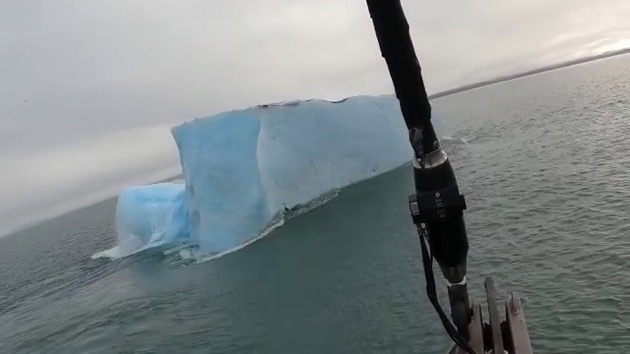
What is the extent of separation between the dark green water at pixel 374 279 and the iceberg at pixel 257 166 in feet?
3.61

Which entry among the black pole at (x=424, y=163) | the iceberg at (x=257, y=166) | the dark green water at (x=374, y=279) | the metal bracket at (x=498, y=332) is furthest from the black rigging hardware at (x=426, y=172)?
the iceberg at (x=257, y=166)

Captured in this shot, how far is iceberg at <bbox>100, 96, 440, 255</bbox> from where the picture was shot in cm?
1806

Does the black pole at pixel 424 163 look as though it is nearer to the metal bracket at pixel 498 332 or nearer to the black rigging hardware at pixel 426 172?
the black rigging hardware at pixel 426 172

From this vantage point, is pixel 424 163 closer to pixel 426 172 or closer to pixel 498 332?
pixel 426 172

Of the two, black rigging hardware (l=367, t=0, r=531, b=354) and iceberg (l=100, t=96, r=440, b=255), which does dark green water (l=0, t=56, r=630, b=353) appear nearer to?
iceberg (l=100, t=96, r=440, b=255)

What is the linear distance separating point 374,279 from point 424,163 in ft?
30.0

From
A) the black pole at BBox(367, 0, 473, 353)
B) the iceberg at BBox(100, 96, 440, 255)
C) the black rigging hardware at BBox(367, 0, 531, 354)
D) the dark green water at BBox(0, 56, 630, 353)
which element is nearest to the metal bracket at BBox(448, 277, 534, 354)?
the black rigging hardware at BBox(367, 0, 531, 354)

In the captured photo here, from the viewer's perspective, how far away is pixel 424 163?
2.02 metres

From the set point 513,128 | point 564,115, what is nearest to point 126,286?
point 513,128

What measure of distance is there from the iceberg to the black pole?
1584cm

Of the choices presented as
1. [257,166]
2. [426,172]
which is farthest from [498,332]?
[257,166]

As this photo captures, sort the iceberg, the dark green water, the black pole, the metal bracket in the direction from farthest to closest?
the iceberg < the dark green water < the metal bracket < the black pole

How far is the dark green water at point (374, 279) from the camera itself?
8.05 m

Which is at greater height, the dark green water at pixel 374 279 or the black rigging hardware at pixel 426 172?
the black rigging hardware at pixel 426 172
